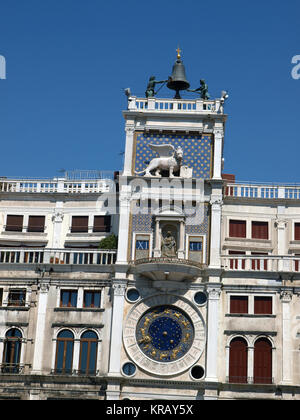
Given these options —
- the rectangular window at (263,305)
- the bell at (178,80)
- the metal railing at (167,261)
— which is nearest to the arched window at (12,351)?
the metal railing at (167,261)

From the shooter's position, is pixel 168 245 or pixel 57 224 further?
pixel 57 224

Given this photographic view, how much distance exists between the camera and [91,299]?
57.9 m

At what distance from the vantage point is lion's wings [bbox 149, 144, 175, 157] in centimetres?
6000

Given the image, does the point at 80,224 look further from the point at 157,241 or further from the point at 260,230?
the point at 260,230

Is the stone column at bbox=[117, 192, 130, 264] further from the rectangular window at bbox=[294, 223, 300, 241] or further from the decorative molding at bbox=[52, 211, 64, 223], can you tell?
the rectangular window at bbox=[294, 223, 300, 241]

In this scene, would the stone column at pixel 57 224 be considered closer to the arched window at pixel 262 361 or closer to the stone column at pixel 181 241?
the stone column at pixel 181 241

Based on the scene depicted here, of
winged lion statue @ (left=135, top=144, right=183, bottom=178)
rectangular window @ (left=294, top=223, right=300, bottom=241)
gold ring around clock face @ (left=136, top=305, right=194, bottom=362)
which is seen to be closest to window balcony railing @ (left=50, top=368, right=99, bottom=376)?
gold ring around clock face @ (left=136, top=305, right=194, bottom=362)

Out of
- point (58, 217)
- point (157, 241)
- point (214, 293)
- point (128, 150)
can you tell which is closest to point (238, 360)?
point (214, 293)

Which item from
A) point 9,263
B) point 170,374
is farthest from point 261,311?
point 9,263

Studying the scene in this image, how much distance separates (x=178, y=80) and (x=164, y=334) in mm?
18336

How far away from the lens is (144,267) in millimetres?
56656

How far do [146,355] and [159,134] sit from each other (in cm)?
1466

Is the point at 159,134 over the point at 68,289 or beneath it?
over
